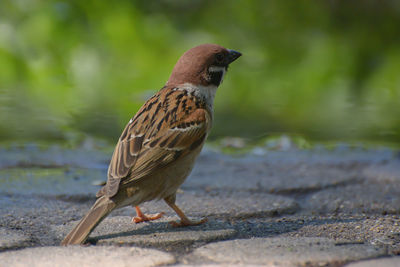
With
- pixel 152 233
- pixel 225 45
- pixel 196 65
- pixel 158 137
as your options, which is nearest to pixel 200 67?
pixel 196 65

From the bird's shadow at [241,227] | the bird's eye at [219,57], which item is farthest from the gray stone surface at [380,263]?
the bird's eye at [219,57]

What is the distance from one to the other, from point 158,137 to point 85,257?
3.03 ft

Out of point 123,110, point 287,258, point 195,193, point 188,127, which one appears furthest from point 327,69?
point 287,258

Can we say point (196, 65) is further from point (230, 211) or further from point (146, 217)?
point (146, 217)

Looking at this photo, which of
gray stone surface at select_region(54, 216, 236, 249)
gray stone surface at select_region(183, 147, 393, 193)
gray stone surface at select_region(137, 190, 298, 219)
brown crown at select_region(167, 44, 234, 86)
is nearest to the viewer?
gray stone surface at select_region(54, 216, 236, 249)

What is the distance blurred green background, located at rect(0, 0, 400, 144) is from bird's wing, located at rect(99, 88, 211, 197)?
3.04 m

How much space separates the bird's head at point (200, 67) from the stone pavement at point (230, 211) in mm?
727

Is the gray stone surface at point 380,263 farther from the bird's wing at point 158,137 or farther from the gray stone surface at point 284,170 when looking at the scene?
the gray stone surface at point 284,170

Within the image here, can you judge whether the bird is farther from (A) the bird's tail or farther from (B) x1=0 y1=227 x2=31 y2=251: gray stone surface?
(B) x1=0 y1=227 x2=31 y2=251: gray stone surface

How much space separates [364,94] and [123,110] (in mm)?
3015

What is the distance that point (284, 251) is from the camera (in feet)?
8.85

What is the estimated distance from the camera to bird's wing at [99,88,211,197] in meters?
3.24

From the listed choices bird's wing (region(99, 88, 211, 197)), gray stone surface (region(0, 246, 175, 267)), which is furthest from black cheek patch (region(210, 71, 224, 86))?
gray stone surface (region(0, 246, 175, 267))

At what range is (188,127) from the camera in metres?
3.51
